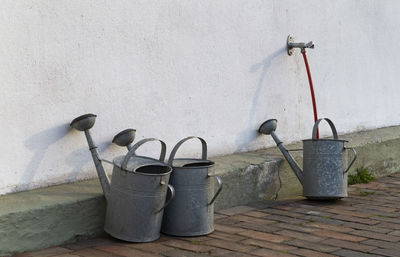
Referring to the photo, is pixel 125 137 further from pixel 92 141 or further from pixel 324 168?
pixel 324 168

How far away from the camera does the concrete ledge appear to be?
339 cm

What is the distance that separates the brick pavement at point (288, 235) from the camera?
3.57m

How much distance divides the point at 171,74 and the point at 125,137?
0.68m

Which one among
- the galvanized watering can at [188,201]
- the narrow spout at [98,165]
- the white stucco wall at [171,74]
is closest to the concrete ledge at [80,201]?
the narrow spout at [98,165]

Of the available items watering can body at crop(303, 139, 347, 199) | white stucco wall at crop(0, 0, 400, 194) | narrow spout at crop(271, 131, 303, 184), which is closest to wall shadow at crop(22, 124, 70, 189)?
white stucco wall at crop(0, 0, 400, 194)

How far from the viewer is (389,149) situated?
613 cm

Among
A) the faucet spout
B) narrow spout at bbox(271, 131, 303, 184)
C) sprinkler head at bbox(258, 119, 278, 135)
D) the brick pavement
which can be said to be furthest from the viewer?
the faucet spout

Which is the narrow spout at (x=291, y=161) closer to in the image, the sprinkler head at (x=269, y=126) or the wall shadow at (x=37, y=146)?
the sprinkler head at (x=269, y=126)

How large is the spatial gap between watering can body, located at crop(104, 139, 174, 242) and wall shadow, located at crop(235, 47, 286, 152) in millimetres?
1506

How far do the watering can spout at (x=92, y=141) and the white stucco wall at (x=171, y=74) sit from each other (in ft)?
0.30

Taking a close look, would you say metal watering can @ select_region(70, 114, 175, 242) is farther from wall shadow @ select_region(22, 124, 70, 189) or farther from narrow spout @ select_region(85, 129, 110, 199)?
wall shadow @ select_region(22, 124, 70, 189)

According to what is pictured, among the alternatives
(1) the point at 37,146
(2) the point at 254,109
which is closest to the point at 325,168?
(2) the point at 254,109

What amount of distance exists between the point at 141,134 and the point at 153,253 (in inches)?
41.7

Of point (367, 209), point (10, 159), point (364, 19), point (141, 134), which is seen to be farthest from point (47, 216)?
point (364, 19)
